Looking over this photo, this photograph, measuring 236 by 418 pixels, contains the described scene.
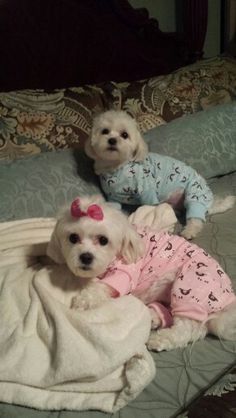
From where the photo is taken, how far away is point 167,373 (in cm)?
126

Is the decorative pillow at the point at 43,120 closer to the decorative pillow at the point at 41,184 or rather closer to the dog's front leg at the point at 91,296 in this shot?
the decorative pillow at the point at 41,184

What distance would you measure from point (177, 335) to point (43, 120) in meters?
1.20

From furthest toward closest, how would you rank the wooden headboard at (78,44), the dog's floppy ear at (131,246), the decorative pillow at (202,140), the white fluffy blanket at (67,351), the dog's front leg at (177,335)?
the wooden headboard at (78,44)
the decorative pillow at (202,140)
the dog's floppy ear at (131,246)
the dog's front leg at (177,335)
the white fluffy blanket at (67,351)

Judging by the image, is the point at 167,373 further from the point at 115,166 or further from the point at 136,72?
the point at 136,72

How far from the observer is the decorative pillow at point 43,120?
204cm

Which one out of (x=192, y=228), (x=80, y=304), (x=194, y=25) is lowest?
(x=192, y=228)

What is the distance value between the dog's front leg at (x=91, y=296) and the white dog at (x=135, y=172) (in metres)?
0.75

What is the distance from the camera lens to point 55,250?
1488 mm

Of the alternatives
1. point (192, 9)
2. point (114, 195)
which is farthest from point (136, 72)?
point (114, 195)

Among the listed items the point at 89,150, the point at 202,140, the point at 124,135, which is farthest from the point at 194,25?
the point at 89,150

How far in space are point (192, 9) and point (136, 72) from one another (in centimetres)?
67

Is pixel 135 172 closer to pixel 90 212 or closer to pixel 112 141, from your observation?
pixel 112 141

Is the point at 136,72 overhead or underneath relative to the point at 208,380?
overhead

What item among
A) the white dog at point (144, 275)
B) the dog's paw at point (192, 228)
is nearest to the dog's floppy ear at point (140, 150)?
the dog's paw at point (192, 228)
